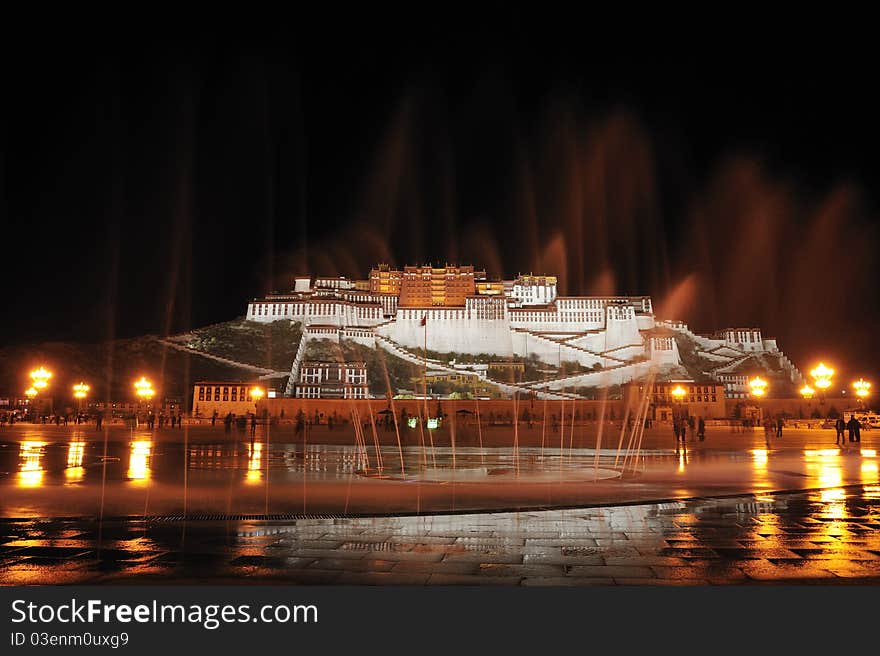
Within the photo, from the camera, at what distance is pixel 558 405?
176ft

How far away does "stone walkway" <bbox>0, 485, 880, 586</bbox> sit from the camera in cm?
480

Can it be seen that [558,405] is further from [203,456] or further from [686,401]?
[203,456]

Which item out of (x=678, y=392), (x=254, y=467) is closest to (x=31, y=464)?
(x=254, y=467)

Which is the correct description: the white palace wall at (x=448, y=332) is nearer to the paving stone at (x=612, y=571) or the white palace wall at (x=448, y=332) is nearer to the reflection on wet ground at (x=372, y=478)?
the reflection on wet ground at (x=372, y=478)

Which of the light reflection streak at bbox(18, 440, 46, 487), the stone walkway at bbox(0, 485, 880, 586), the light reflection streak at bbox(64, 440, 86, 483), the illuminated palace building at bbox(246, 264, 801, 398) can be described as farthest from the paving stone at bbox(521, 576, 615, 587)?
the illuminated palace building at bbox(246, 264, 801, 398)

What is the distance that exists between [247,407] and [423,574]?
46186 millimetres

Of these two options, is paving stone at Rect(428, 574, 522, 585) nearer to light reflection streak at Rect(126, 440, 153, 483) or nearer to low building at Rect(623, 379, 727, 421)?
light reflection streak at Rect(126, 440, 153, 483)

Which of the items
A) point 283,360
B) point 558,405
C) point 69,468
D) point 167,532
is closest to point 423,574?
point 167,532

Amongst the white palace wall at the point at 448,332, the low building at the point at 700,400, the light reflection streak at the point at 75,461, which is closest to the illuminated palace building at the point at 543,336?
the white palace wall at the point at 448,332

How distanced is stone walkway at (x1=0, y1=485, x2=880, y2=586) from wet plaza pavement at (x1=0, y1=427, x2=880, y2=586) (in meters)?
0.02

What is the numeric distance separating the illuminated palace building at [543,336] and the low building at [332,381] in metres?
2.46

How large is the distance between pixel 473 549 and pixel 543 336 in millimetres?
84633

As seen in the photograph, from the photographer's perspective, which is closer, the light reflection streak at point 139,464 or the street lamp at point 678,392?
the light reflection streak at point 139,464

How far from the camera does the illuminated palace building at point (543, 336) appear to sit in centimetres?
8031
